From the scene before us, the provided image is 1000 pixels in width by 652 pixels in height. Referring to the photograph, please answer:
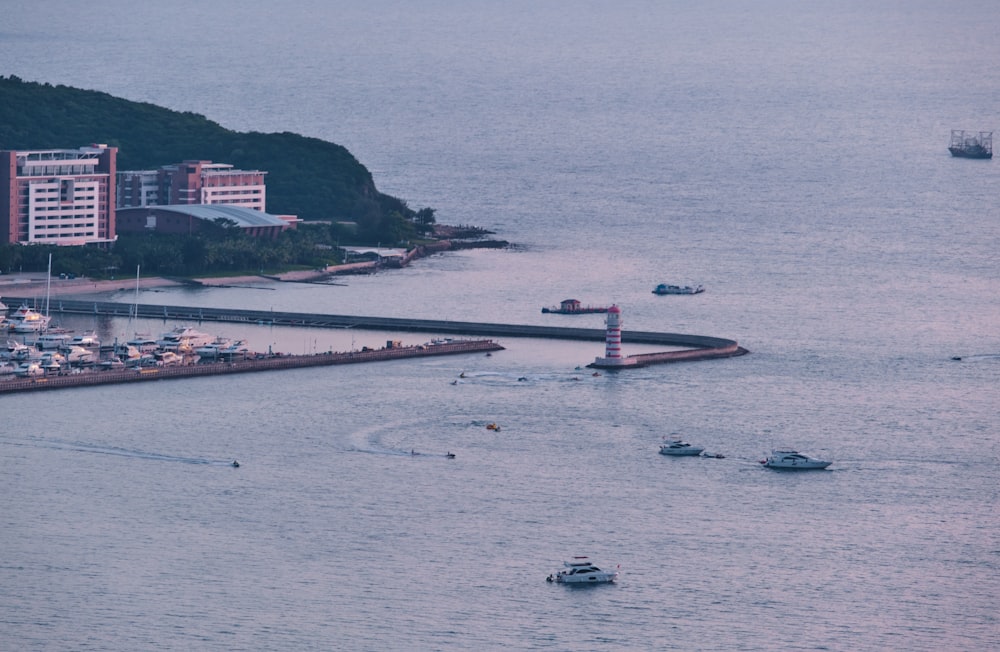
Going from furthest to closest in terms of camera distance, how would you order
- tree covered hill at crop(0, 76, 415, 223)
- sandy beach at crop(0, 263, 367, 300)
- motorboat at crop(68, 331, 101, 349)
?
tree covered hill at crop(0, 76, 415, 223), sandy beach at crop(0, 263, 367, 300), motorboat at crop(68, 331, 101, 349)

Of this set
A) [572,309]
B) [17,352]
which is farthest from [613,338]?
[17,352]

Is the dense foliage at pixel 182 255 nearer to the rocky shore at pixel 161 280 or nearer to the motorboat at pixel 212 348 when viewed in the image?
the rocky shore at pixel 161 280

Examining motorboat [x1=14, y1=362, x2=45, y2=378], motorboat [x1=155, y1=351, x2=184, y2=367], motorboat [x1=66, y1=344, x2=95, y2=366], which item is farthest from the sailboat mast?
motorboat [x1=14, y1=362, x2=45, y2=378]

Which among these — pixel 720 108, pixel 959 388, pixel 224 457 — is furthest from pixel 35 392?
pixel 720 108

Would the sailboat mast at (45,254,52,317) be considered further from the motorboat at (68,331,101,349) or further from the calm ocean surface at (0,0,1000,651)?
the motorboat at (68,331,101,349)

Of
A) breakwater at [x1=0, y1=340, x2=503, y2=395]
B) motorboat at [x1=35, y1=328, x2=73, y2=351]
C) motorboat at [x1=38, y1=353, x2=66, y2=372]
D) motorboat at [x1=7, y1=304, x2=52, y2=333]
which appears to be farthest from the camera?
motorboat at [x1=7, y1=304, x2=52, y2=333]

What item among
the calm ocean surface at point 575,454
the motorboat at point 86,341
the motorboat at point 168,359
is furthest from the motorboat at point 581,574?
the motorboat at point 86,341

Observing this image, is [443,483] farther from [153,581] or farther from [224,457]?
[153,581]
